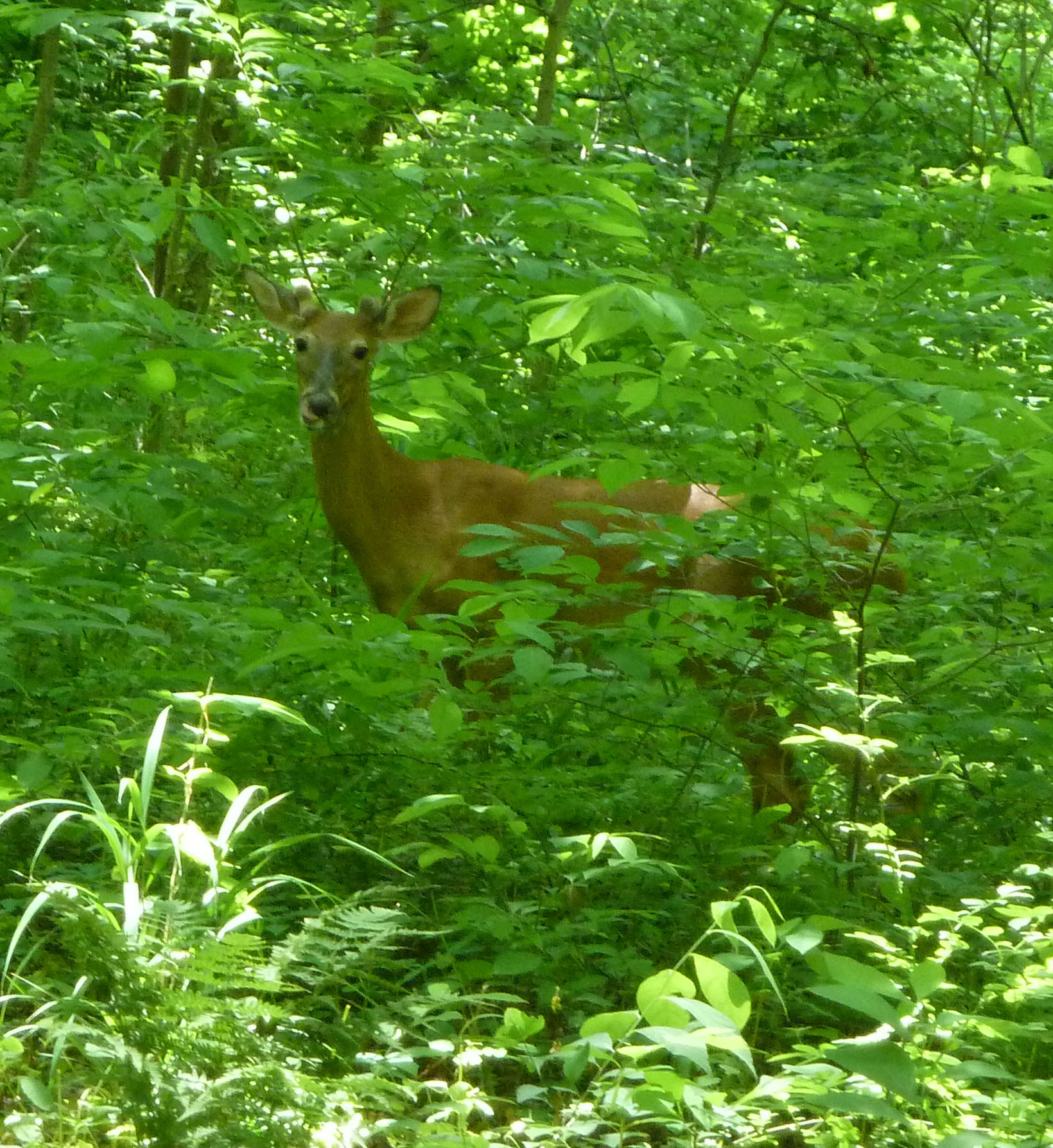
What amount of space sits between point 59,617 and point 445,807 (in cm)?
119

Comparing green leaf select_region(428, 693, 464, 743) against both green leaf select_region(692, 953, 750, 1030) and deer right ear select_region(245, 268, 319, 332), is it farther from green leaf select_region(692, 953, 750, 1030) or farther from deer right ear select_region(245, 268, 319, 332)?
deer right ear select_region(245, 268, 319, 332)

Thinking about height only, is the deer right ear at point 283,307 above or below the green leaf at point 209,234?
below

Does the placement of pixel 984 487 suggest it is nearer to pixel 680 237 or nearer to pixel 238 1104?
pixel 680 237

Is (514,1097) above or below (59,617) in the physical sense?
below

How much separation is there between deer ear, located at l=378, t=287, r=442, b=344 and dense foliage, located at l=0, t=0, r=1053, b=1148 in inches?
4.2

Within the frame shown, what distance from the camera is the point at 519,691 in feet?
16.0

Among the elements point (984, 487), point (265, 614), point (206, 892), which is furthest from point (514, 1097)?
point (984, 487)

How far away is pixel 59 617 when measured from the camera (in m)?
3.83

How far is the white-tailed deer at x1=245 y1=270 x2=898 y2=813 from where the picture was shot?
627cm

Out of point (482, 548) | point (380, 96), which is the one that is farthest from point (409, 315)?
point (482, 548)

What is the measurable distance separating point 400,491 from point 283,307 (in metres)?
0.98

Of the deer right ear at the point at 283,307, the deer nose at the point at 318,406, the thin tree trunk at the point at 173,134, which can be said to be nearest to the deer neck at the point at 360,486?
the deer nose at the point at 318,406

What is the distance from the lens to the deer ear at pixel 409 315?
610 centimetres

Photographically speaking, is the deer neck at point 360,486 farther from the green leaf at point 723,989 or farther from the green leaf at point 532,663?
the green leaf at point 723,989
